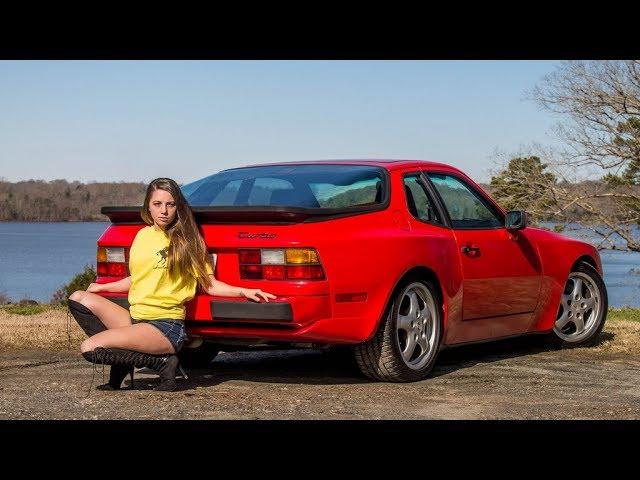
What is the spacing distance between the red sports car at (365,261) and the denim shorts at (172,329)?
0.43 ft

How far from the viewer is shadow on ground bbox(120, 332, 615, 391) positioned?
754cm

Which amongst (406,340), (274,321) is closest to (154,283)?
(274,321)

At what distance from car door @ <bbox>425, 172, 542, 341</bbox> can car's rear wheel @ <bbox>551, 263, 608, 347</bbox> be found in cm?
70

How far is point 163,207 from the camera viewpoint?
6805 mm

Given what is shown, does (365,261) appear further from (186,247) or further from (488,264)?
(488,264)

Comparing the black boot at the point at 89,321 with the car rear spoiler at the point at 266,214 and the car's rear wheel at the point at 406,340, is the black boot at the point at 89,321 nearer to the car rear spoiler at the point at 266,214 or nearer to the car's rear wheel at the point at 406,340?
the car rear spoiler at the point at 266,214

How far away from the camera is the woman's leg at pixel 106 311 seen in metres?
7.01

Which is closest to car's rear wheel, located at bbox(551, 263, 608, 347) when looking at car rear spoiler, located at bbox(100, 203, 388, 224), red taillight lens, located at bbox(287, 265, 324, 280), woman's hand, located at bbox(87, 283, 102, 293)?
car rear spoiler, located at bbox(100, 203, 388, 224)

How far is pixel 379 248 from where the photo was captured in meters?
6.97
